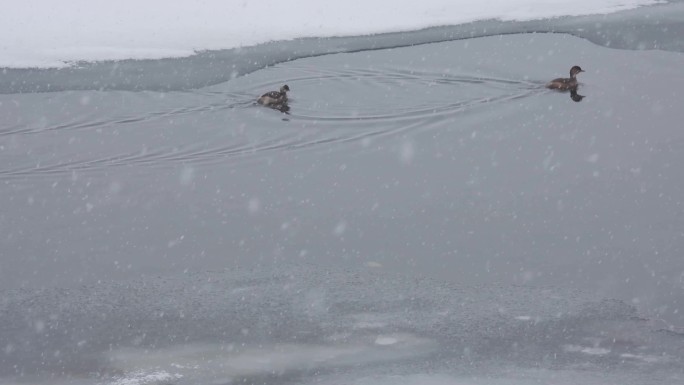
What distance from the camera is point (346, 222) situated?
7230 millimetres

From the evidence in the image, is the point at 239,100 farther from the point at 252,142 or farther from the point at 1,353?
the point at 1,353

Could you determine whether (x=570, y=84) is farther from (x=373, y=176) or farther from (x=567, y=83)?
(x=373, y=176)

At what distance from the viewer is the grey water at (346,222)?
5.46 metres

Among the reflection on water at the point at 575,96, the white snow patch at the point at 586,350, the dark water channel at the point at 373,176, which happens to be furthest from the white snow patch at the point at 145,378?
the reflection on water at the point at 575,96

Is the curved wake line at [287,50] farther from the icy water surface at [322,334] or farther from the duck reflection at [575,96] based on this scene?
the icy water surface at [322,334]

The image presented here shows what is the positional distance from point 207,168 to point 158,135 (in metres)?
1.05

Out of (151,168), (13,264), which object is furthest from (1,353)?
(151,168)

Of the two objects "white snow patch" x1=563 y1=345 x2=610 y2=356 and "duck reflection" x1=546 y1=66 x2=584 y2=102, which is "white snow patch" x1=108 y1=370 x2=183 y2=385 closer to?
"white snow patch" x1=563 y1=345 x2=610 y2=356

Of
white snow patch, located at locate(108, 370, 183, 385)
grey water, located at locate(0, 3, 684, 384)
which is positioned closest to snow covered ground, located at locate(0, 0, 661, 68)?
grey water, located at locate(0, 3, 684, 384)

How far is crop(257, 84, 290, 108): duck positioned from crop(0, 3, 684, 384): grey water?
127 millimetres

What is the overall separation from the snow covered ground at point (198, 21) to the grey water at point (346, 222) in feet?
2.82

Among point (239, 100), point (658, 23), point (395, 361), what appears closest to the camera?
point (395, 361)

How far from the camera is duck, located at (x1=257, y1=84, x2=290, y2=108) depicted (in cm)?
984

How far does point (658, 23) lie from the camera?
1322 centimetres
